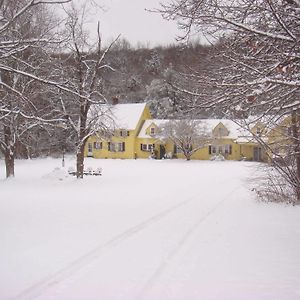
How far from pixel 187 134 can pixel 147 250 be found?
136 ft

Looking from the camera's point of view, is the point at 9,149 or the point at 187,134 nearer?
the point at 9,149

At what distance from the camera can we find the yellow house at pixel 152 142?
51062 mm

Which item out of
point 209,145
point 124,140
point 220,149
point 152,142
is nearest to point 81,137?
point 209,145

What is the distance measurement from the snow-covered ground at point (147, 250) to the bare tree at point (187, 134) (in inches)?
1313

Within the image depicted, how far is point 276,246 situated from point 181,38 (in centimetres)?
442

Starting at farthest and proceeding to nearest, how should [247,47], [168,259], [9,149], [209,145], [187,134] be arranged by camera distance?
[209,145] → [187,134] → [9,149] → [168,259] → [247,47]

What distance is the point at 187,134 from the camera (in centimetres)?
4897

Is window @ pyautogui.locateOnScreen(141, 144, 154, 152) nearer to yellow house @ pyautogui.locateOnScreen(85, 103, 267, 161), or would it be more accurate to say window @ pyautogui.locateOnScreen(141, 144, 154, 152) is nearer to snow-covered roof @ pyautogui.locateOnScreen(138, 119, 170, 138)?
yellow house @ pyautogui.locateOnScreen(85, 103, 267, 161)

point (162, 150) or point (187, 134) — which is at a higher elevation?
point (187, 134)

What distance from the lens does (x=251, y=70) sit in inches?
255

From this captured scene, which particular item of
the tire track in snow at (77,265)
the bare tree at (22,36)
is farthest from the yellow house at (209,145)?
the tire track in snow at (77,265)

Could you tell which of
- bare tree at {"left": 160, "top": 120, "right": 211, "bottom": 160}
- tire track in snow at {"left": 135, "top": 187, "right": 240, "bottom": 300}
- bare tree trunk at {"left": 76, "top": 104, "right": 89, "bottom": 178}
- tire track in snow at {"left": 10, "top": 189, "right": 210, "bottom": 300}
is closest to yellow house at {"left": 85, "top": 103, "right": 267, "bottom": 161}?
bare tree at {"left": 160, "top": 120, "right": 211, "bottom": 160}

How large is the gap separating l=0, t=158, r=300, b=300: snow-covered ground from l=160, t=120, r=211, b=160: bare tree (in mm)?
33351

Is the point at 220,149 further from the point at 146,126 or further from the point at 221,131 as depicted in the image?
the point at 146,126
